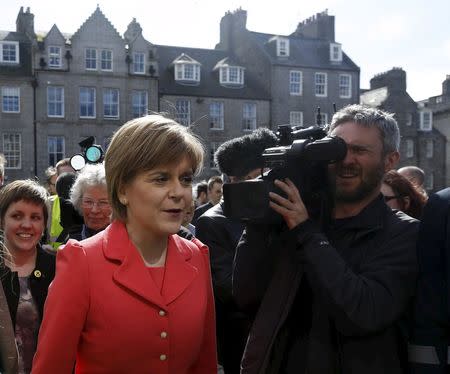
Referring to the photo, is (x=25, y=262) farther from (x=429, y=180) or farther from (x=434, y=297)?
(x=429, y=180)

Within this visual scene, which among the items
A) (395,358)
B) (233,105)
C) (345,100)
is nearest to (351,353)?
(395,358)

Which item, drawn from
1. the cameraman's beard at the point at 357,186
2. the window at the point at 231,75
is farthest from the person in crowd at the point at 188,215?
the window at the point at 231,75

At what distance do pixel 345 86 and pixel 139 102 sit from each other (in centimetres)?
1421

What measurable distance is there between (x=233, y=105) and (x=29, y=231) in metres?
31.2

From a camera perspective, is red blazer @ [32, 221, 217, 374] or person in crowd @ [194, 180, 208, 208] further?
person in crowd @ [194, 180, 208, 208]

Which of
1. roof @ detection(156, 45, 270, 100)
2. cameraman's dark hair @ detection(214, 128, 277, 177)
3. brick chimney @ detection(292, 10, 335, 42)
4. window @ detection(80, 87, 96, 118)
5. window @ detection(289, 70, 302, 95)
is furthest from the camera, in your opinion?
brick chimney @ detection(292, 10, 335, 42)

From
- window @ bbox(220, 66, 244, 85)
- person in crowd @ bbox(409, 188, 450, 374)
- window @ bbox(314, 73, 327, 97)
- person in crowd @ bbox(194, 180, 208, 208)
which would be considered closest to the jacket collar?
person in crowd @ bbox(409, 188, 450, 374)

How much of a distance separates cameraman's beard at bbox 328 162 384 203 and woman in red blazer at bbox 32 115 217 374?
66 cm

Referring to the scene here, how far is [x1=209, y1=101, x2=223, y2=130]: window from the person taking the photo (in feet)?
110

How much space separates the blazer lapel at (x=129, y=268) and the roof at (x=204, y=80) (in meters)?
31.0

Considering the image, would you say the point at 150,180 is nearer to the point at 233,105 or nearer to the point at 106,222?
the point at 106,222

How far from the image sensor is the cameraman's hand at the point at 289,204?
2.12m

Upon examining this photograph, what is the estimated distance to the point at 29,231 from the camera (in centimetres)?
327

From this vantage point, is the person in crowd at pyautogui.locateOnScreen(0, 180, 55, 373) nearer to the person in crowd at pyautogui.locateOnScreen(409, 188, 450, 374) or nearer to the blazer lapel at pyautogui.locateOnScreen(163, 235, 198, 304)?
the blazer lapel at pyautogui.locateOnScreen(163, 235, 198, 304)
